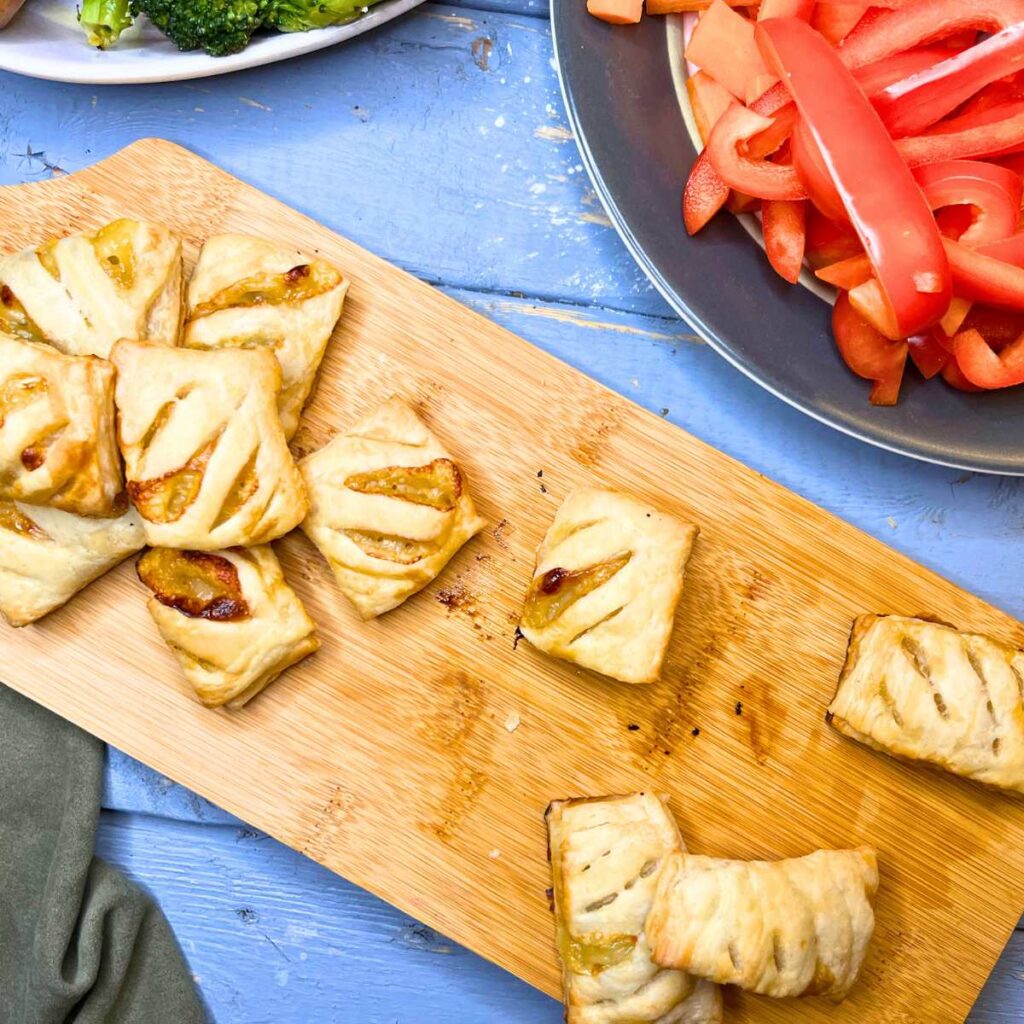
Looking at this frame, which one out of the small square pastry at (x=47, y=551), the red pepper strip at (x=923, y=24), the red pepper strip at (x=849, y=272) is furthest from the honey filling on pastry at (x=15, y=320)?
the red pepper strip at (x=923, y=24)

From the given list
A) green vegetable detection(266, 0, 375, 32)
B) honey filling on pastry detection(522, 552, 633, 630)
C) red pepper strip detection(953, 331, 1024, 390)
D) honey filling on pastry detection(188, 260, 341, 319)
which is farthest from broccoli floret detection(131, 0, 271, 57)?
red pepper strip detection(953, 331, 1024, 390)

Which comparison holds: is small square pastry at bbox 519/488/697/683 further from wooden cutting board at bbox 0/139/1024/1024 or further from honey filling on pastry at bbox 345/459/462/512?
honey filling on pastry at bbox 345/459/462/512

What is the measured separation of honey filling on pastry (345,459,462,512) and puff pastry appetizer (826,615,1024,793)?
1256 mm

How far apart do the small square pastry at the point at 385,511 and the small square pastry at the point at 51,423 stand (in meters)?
0.56

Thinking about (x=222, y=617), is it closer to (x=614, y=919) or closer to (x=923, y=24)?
(x=614, y=919)

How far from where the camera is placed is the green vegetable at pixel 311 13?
308 cm

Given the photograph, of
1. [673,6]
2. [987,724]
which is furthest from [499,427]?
[987,724]

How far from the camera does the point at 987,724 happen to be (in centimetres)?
297

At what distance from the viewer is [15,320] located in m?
2.95

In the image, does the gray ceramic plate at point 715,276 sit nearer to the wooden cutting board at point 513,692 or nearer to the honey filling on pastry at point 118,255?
the wooden cutting board at point 513,692

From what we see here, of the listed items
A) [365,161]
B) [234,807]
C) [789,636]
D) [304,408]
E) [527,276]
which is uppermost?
[365,161]

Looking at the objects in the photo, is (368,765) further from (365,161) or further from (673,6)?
(673,6)

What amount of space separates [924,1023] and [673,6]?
3.03 metres

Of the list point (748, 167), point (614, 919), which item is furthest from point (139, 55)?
point (614, 919)
